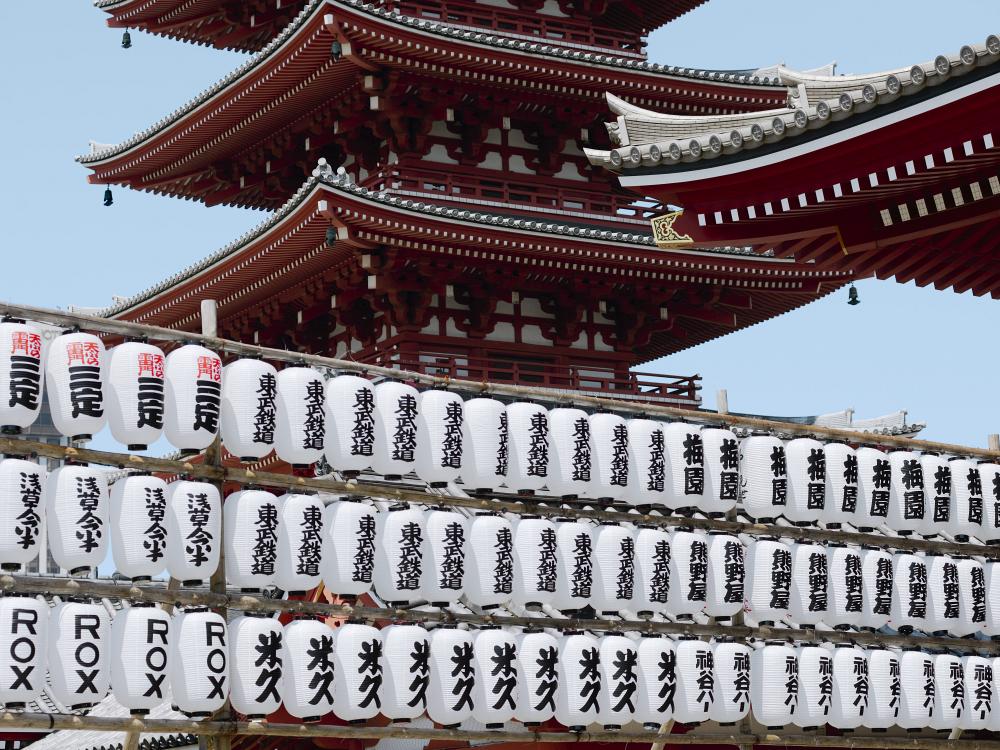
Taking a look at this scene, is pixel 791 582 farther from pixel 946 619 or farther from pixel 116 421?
pixel 116 421

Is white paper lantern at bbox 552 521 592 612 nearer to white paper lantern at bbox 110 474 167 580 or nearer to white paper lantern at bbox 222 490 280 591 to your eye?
white paper lantern at bbox 222 490 280 591

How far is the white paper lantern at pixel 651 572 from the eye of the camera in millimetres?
15273

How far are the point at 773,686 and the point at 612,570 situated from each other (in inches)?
80.0

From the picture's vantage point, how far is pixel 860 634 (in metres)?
16.2

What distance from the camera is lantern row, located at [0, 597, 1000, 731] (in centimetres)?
1188

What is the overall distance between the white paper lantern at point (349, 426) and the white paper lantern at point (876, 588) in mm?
5532

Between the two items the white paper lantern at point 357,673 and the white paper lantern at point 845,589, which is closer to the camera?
the white paper lantern at point 357,673

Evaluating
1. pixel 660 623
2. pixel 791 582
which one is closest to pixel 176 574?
pixel 660 623

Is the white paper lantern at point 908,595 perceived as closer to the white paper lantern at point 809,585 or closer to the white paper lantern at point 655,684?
the white paper lantern at point 809,585

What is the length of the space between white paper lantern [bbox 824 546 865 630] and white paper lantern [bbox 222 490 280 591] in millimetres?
6053

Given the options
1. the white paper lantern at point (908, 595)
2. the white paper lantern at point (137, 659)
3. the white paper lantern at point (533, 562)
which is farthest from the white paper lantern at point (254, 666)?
the white paper lantern at point (908, 595)

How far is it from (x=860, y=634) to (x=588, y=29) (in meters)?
13.7

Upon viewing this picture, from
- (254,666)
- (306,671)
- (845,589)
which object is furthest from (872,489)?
(254,666)

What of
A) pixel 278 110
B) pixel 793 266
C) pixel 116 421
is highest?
pixel 278 110
